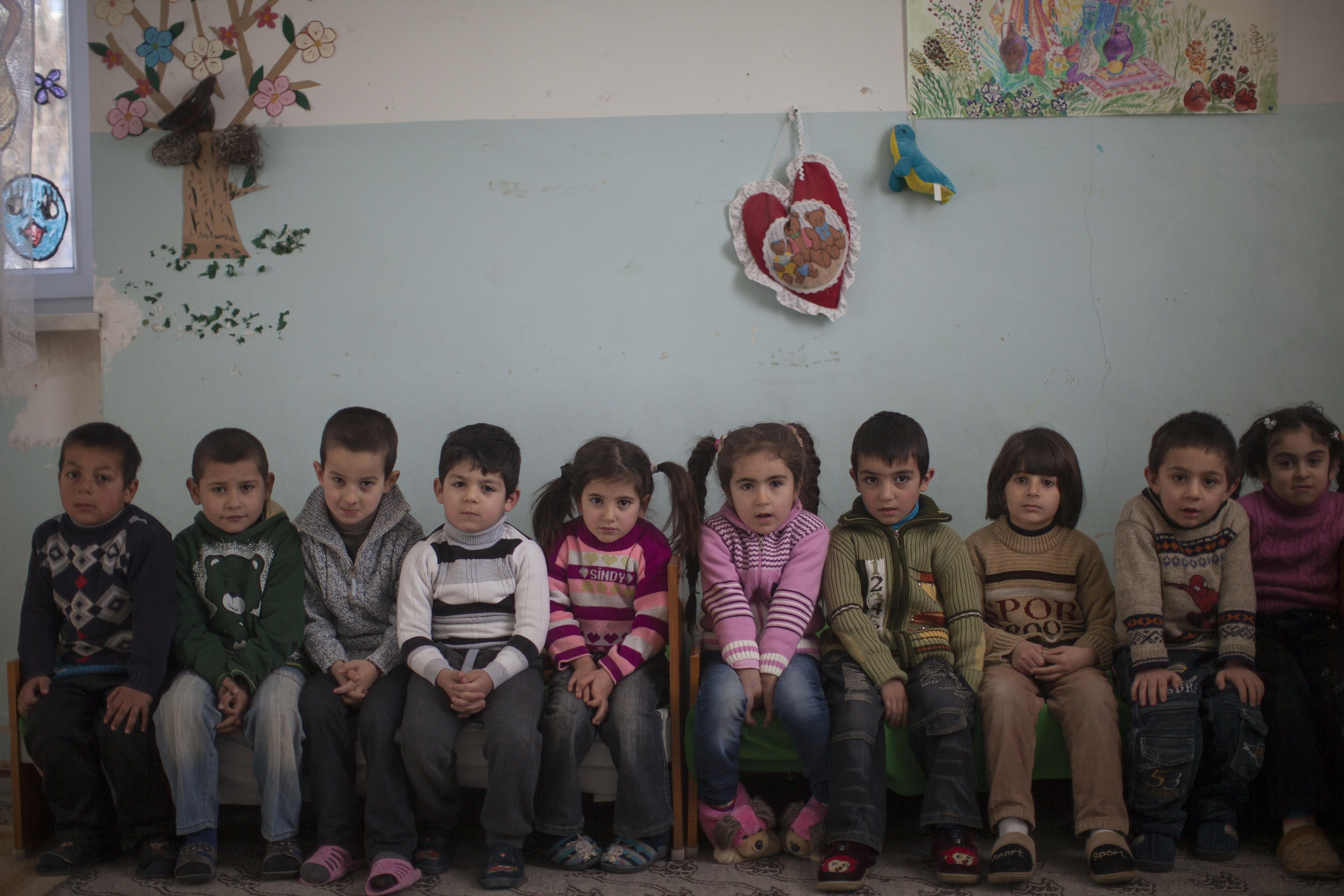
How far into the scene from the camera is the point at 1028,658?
195 centimetres

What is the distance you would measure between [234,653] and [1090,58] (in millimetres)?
2718

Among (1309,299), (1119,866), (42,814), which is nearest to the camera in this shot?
(1119,866)

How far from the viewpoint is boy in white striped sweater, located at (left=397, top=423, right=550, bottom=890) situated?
179 cm

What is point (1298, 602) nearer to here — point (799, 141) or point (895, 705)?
point (895, 705)

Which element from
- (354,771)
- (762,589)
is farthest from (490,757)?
(762,589)

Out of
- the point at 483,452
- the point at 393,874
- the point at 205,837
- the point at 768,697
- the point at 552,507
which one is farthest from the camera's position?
the point at 552,507

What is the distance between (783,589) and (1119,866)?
84 cm

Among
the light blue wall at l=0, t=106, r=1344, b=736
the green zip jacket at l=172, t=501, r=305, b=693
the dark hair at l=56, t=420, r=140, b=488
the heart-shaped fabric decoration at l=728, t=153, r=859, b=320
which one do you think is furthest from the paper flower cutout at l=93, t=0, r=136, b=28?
the heart-shaped fabric decoration at l=728, t=153, r=859, b=320

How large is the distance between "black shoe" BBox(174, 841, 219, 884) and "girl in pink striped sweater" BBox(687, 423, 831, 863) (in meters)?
1.00

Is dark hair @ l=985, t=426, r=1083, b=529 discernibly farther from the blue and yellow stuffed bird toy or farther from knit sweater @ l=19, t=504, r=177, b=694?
knit sweater @ l=19, t=504, r=177, b=694

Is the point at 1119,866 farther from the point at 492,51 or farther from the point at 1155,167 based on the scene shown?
the point at 492,51

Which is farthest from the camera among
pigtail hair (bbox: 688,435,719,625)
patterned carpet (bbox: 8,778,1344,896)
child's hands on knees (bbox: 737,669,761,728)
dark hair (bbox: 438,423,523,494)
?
pigtail hair (bbox: 688,435,719,625)

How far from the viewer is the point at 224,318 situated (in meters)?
2.62

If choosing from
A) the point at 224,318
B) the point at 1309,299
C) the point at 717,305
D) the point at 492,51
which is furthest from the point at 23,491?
the point at 1309,299
